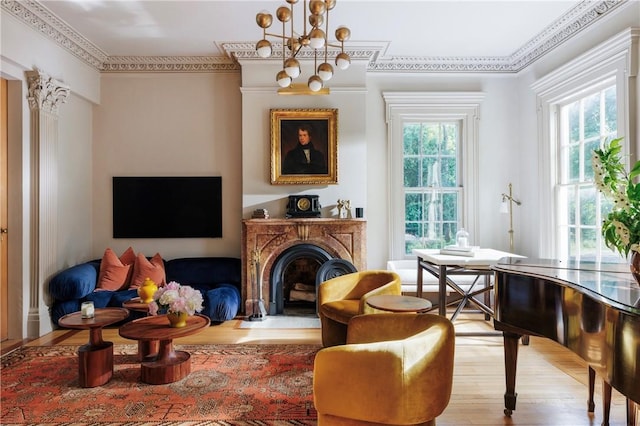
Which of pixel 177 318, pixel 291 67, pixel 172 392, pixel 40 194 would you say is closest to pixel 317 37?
pixel 291 67

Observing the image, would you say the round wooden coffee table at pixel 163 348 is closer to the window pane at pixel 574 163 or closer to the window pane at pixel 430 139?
the window pane at pixel 430 139

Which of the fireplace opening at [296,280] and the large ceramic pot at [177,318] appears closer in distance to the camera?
the large ceramic pot at [177,318]

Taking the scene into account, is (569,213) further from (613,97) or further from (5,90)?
(5,90)

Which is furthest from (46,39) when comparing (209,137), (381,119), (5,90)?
(381,119)

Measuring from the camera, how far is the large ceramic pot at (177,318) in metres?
3.14

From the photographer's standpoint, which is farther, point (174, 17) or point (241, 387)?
point (174, 17)

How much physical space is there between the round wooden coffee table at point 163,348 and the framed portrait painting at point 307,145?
252 cm

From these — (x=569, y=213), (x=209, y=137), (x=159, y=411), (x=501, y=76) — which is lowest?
(x=159, y=411)

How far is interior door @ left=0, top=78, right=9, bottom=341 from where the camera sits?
4145 millimetres

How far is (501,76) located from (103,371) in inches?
234

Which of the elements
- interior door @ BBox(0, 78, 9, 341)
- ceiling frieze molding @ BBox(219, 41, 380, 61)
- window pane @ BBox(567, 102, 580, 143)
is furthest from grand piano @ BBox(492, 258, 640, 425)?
interior door @ BBox(0, 78, 9, 341)

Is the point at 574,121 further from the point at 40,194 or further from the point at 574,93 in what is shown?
the point at 40,194

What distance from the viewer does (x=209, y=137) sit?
5.54 metres

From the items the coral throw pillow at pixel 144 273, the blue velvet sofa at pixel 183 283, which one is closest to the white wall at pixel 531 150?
the blue velvet sofa at pixel 183 283
